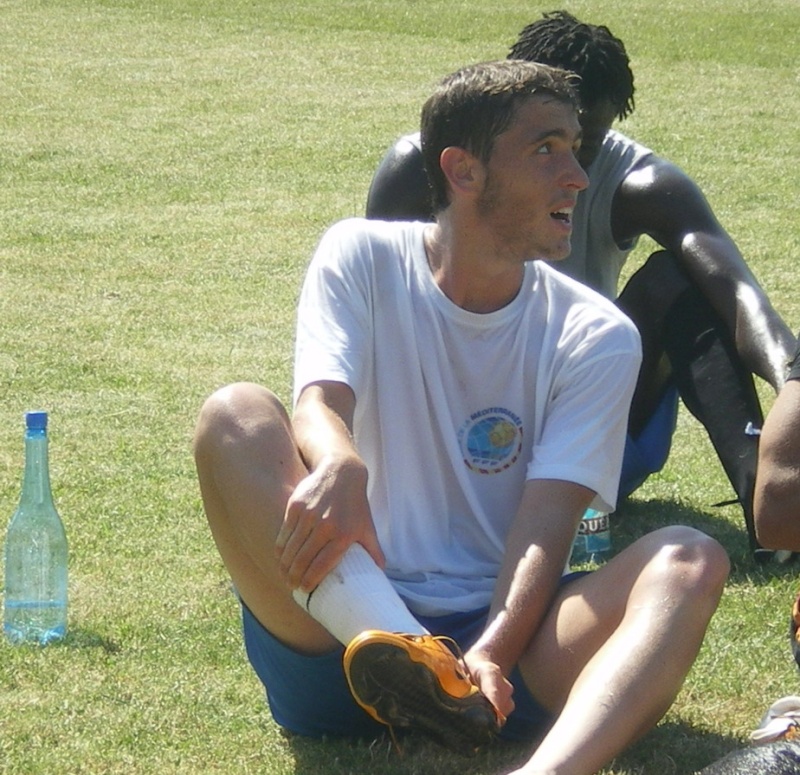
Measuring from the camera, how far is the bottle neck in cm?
418

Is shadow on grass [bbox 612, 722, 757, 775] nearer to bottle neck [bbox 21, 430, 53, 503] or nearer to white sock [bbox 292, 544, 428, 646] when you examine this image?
white sock [bbox 292, 544, 428, 646]

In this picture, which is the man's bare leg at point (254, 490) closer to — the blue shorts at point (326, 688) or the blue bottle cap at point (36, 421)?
the blue shorts at point (326, 688)

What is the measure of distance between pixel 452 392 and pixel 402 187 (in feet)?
5.56

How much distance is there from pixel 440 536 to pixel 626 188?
205 centimetres

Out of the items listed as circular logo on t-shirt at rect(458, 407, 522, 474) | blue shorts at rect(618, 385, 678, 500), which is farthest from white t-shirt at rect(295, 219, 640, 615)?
blue shorts at rect(618, 385, 678, 500)

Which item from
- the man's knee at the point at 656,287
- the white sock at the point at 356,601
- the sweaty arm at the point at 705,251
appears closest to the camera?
the white sock at the point at 356,601

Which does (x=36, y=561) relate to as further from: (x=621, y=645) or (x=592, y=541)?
(x=621, y=645)

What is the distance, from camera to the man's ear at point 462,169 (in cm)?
356

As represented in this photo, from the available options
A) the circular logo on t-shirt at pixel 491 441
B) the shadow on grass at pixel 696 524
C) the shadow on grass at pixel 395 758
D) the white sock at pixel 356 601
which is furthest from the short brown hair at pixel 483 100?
the shadow on grass at pixel 696 524

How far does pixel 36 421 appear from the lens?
4.11 metres

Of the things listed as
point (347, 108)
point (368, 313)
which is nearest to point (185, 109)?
point (347, 108)

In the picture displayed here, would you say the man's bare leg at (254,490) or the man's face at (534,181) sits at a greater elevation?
the man's face at (534,181)

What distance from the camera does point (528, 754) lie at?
3416mm

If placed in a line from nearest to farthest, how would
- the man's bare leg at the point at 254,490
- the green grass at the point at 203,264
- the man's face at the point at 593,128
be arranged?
the man's bare leg at the point at 254,490
the green grass at the point at 203,264
the man's face at the point at 593,128
